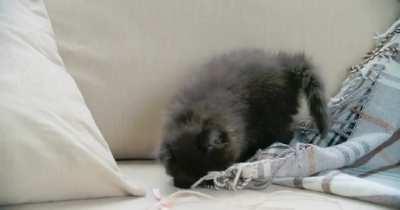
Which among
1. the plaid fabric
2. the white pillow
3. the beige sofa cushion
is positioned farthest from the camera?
the beige sofa cushion

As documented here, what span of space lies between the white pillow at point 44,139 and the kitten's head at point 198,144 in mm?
138

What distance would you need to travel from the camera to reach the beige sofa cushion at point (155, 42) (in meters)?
1.43

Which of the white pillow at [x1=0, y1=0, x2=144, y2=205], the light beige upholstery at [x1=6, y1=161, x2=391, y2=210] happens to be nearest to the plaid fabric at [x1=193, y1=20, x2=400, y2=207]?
the light beige upholstery at [x1=6, y1=161, x2=391, y2=210]

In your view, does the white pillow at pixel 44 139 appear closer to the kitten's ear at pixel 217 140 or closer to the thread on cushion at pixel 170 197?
the thread on cushion at pixel 170 197

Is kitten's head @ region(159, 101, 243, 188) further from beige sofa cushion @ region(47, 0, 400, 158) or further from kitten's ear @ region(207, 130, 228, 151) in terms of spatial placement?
beige sofa cushion @ region(47, 0, 400, 158)

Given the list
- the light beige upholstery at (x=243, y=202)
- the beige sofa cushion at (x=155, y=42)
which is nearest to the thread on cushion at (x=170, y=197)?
the light beige upholstery at (x=243, y=202)

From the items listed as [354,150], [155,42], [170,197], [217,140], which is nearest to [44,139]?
[170,197]

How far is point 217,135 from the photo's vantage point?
1260 millimetres

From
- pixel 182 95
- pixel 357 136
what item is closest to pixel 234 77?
pixel 182 95

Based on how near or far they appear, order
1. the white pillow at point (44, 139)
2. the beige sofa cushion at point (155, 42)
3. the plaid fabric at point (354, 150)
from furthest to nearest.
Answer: the beige sofa cushion at point (155, 42), the plaid fabric at point (354, 150), the white pillow at point (44, 139)

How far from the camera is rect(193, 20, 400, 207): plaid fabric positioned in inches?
47.9

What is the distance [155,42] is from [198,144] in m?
0.35

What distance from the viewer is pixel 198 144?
1245 mm

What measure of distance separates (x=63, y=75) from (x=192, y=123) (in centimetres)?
28
